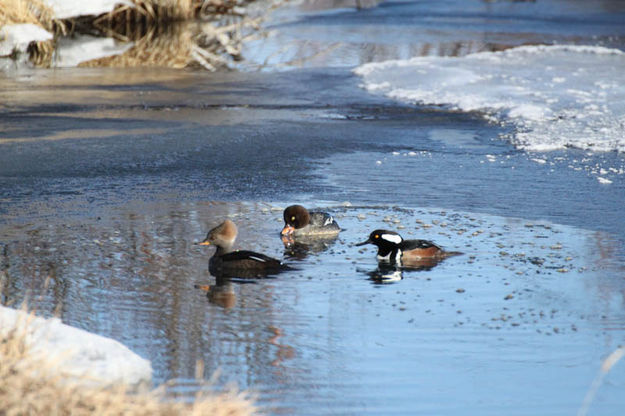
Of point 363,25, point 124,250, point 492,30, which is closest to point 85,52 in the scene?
point 363,25

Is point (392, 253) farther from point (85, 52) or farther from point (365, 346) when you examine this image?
point (85, 52)

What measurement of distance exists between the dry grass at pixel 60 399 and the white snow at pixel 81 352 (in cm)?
11

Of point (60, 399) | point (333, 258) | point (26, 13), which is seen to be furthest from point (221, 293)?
point (26, 13)

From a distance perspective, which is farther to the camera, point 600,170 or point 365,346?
point 600,170

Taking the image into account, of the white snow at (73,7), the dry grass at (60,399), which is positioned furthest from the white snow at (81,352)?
the white snow at (73,7)

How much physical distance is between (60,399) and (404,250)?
3.40 metres

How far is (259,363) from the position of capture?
179 inches

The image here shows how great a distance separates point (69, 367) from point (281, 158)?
6.35 metres

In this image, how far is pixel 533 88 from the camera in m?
14.8

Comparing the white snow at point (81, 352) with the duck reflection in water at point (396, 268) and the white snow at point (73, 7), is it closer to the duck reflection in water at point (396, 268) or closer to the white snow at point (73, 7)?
the duck reflection in water at point (396, 268)

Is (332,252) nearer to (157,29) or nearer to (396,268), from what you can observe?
(396,268)

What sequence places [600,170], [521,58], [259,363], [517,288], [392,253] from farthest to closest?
[521,58] < [600,170] < [392,253] < [517,288] < [259,363]

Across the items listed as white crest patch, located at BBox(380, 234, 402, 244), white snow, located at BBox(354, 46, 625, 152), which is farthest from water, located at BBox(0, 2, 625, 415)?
white snow, located at BBox(354, 46, 625, 152)

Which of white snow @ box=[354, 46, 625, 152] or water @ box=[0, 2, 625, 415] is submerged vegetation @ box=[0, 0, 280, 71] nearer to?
white snow @ box=[354, 46, 625, 152]
